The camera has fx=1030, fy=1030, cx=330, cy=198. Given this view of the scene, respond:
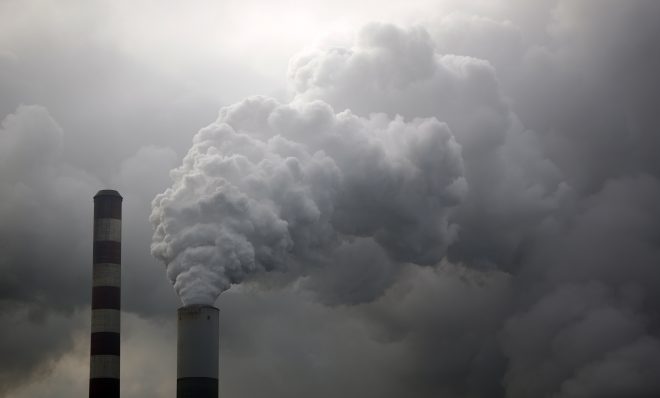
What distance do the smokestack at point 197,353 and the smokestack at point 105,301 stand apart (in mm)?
11816

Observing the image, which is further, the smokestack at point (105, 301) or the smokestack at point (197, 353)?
the smokestack at point (105, 301)

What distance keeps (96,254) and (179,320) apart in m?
12.8

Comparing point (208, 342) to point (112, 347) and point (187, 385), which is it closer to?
point (187, 385)

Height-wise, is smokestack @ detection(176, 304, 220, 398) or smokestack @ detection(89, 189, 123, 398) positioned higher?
smokestack @ detection(89, 189, 123, 398)

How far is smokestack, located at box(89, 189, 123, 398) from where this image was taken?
51.9 metres

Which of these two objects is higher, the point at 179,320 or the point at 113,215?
the point at 113,215

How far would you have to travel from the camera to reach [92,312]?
173 ft

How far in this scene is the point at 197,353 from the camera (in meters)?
40.9

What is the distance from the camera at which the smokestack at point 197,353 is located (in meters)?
40.8

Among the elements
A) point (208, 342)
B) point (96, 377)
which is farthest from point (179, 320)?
point (96, 377)

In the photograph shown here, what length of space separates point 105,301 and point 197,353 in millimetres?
13141

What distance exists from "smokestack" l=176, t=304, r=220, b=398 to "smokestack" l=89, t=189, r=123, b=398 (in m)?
11.8

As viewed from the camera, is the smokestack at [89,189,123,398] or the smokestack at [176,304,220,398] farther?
the smokestack at [89,189,123,398]

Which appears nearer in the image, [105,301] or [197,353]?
[197,353]
